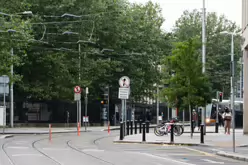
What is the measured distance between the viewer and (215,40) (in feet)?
278

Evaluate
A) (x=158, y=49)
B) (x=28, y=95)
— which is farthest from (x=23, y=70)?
(x=158, y=49)

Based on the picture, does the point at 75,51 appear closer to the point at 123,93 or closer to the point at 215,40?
the point at 123,93

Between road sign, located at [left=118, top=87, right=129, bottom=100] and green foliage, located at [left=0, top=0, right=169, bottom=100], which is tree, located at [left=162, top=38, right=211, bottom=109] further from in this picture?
green foliage, located at [left=0, top=0, right=169, bottom=100]

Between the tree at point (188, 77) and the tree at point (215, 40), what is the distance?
43.2m

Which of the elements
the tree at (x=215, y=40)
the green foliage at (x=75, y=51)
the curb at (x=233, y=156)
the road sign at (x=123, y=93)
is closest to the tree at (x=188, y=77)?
the road sign at (x=123, y=93)

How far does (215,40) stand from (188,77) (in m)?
50.7

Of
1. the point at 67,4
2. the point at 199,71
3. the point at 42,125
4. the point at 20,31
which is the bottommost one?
the point at 42,125

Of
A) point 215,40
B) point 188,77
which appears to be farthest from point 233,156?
point 215,40

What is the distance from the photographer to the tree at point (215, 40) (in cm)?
8094

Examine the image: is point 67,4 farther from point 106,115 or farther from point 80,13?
point 106,115

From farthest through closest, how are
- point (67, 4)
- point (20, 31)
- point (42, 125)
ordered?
point (42, 125) → point (67, 4) → point (20, 31)

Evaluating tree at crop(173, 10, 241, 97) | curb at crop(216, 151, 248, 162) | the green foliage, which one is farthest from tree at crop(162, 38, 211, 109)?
tree at crop(173, 10, 241, 97)

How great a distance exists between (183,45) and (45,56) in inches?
738

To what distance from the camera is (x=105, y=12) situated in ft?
176
